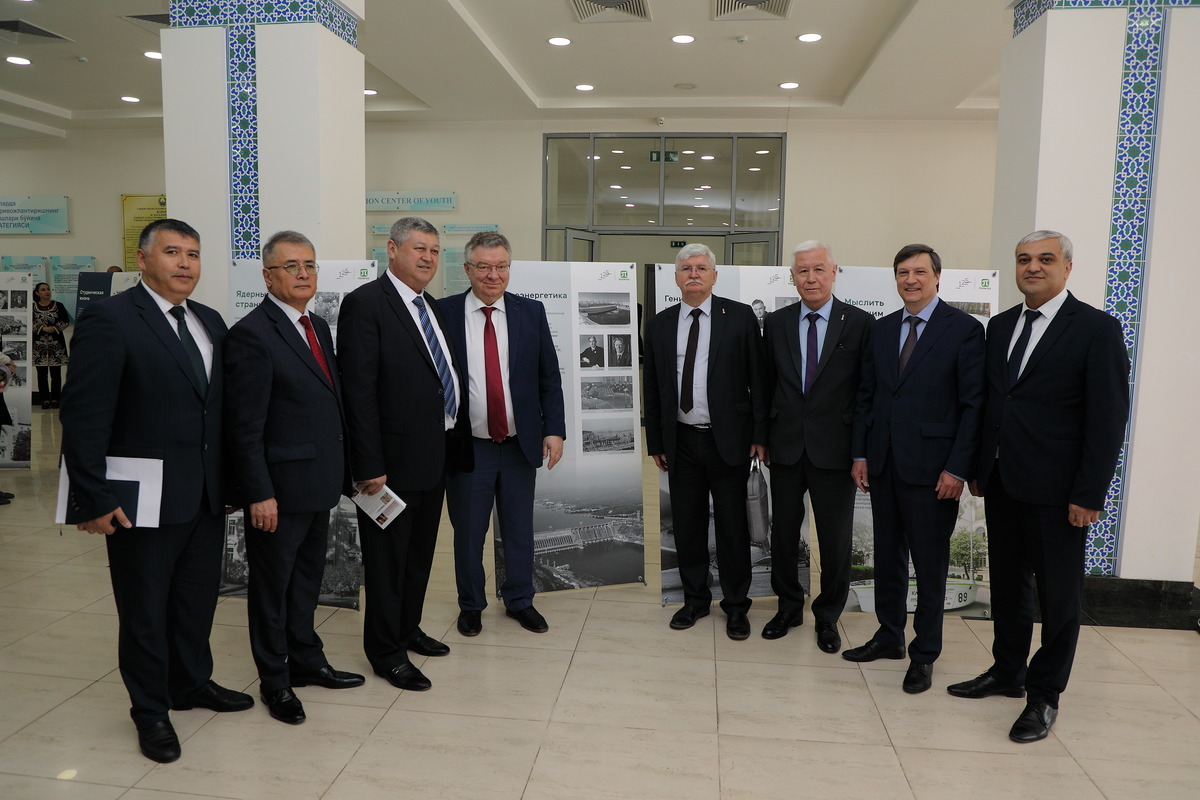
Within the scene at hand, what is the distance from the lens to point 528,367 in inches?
157

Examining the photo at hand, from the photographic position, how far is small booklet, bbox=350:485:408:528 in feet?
10.7

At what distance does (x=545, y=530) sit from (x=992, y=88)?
26.3 ft

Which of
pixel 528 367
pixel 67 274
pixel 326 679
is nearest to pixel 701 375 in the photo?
pixel 528 367

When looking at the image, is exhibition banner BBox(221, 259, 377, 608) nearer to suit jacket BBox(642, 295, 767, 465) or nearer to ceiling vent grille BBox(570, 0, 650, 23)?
suit jacket BBox(642, 295, 767, 465)

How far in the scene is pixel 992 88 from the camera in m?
9.37

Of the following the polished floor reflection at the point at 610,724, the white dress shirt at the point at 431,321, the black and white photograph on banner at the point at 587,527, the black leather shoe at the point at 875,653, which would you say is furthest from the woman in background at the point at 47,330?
the black leather shoe at the point at 875,653

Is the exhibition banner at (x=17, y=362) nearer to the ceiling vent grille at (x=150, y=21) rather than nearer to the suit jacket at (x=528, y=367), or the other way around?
the ceiling vent grille at (x=150, y=21)

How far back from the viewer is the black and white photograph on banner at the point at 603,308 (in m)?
4.56

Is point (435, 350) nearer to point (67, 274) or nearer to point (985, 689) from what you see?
point (985, 689)

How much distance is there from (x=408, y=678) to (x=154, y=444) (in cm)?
139

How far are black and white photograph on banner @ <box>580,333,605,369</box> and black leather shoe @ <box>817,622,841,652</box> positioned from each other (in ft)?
5.86

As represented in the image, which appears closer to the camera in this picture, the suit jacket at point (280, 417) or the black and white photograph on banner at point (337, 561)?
the suit jacket at point (280, 417)

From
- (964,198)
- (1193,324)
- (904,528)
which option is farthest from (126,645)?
(964,198)

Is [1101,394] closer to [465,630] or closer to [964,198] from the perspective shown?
[465,630]
